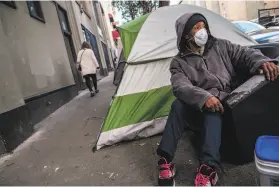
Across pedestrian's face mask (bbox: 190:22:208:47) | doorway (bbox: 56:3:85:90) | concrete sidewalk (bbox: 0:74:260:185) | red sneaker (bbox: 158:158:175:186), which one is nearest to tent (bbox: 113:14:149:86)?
concrete sidewalk (bbox: 0:74:260:185)

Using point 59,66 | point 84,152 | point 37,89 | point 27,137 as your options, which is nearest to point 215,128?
point 84,152

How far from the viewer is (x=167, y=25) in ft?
11.9

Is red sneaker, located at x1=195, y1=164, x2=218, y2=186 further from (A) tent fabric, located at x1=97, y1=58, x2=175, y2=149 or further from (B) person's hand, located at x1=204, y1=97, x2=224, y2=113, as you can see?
(A) tent fabric, located at x1=97, y1=58, x2=175, y2=149

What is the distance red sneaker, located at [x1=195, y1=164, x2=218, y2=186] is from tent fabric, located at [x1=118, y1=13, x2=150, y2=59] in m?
1.94

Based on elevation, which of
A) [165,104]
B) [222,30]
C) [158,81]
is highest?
[222,30]

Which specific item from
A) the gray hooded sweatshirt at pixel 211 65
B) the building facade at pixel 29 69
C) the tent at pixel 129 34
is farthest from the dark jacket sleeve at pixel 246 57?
the building facade at pixel 29 69

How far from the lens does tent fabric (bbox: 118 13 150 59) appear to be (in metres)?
3.54

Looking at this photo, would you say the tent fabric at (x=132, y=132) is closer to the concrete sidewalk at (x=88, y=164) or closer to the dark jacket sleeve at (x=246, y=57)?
the concrete sidewalk at (x=88, y=164)

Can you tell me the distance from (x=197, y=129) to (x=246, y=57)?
30.9 inches

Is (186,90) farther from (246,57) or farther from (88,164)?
(88,164)

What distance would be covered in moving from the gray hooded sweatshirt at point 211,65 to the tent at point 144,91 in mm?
905

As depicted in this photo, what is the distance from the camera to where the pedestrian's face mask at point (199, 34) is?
2.41 m

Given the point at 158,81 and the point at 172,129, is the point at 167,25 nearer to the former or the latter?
the point at 158,81

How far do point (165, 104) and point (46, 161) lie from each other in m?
1.60
